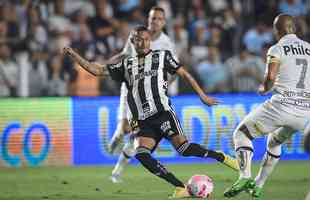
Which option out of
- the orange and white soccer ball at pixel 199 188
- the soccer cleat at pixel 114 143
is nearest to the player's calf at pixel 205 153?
the orange and white soccer ball at pixel 199 188

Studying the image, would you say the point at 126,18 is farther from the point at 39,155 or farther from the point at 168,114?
the point at 168,114

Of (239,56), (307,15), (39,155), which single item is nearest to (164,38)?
(39,155)

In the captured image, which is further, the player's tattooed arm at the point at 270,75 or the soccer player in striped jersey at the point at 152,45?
the soccer player in striped jersey at the point at 152,45

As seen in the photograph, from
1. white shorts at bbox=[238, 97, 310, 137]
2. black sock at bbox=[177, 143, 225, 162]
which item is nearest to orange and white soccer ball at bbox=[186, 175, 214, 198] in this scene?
black sock at bbox=[177, 143, 225, 162]

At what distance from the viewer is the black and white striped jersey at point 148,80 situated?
10.9 meters

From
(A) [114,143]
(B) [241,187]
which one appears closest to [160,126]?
(B) [241,187]

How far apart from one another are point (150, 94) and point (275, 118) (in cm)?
158

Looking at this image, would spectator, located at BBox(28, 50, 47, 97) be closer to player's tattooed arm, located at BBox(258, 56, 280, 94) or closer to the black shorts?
the black shorts

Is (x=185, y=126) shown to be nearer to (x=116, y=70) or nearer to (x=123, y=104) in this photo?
(x=123, y=104)

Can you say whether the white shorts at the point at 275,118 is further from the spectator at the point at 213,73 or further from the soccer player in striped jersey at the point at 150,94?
the spectator at the point at 213,73

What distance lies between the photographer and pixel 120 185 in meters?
12.4

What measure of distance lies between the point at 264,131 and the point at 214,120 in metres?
6.19

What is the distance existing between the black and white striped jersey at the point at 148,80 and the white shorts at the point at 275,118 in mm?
1102

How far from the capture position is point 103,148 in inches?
643
